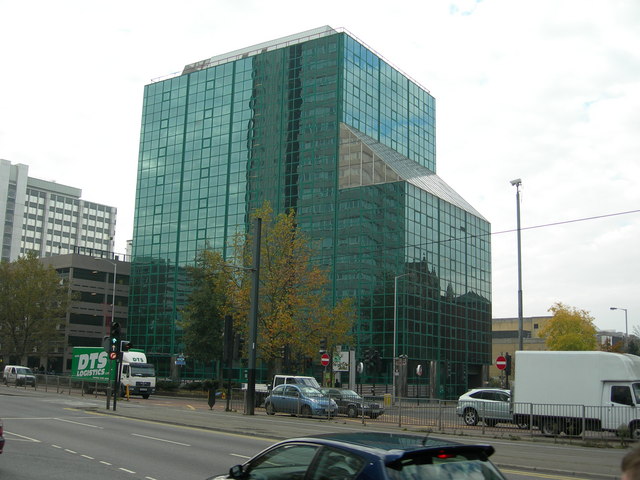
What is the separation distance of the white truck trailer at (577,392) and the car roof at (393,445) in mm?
→ 18018

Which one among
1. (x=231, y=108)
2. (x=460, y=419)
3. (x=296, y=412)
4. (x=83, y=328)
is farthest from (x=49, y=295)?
(x=460, y=419)

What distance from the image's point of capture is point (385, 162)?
64250 mm

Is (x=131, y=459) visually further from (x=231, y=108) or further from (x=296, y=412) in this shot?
(x=231, y=108)

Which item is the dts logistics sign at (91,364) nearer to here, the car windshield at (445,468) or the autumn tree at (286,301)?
the autumn tree at (286,301)

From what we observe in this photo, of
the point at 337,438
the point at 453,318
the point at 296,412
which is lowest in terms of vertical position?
the point at 296,412

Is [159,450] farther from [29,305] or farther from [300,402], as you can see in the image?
[29,305]

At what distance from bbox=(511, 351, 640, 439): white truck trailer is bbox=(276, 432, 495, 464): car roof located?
18.0m

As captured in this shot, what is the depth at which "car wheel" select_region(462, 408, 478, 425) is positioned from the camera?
92.2ft

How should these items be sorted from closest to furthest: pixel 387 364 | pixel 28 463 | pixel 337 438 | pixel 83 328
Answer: pixel 337 438 < pixel 28 463 < pixel 387 364 < pixel 83 328

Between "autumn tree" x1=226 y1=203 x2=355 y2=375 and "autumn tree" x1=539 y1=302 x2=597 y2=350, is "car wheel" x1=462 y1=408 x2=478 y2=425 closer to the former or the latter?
"autumn tree" x1=226 y1=203 x2=355 y2=375

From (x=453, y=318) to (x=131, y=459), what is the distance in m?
58.7

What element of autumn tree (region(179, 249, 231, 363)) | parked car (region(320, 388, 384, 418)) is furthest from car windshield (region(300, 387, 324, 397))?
autumn tree (region(179, 249, 231, 363))

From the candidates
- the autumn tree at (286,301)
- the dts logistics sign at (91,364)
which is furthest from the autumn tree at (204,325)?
the autumn tree at (286,301)

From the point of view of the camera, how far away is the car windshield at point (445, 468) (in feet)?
16.8
